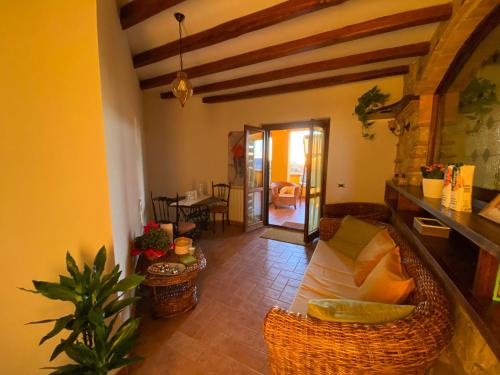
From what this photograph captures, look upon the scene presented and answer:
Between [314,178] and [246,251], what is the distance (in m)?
1.73

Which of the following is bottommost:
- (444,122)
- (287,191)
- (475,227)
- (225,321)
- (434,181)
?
(225,321)

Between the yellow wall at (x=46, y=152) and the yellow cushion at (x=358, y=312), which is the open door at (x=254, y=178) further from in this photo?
the yellow cushion at (x=358, y=312)

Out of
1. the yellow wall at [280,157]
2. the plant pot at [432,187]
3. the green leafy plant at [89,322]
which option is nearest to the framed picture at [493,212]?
the plant pot at [432,187]

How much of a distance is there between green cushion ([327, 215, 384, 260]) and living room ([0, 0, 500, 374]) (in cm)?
8

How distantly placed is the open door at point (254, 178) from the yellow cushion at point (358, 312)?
9.41 feet

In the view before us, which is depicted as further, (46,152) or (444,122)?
(444,122)

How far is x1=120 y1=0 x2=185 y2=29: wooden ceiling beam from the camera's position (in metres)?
1.64

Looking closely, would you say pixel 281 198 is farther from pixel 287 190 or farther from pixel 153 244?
pixel 153 244

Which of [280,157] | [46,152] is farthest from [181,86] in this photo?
[280,157]

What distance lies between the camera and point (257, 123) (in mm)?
4078

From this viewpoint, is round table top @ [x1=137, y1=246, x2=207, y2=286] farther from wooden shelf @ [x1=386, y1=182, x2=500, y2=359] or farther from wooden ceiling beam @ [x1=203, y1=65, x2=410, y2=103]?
wooden ceiling beam @ [x1=203, y1=65, x2=410, y2=103]

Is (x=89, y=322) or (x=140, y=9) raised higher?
(x=140, y=9)

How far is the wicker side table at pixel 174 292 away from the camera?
1.74m

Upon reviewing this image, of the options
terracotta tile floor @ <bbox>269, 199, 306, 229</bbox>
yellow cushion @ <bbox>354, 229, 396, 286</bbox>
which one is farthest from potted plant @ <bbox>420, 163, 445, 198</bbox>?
terracotta tile floor @ <bbox>269, 199, 306, 229</bbox>
